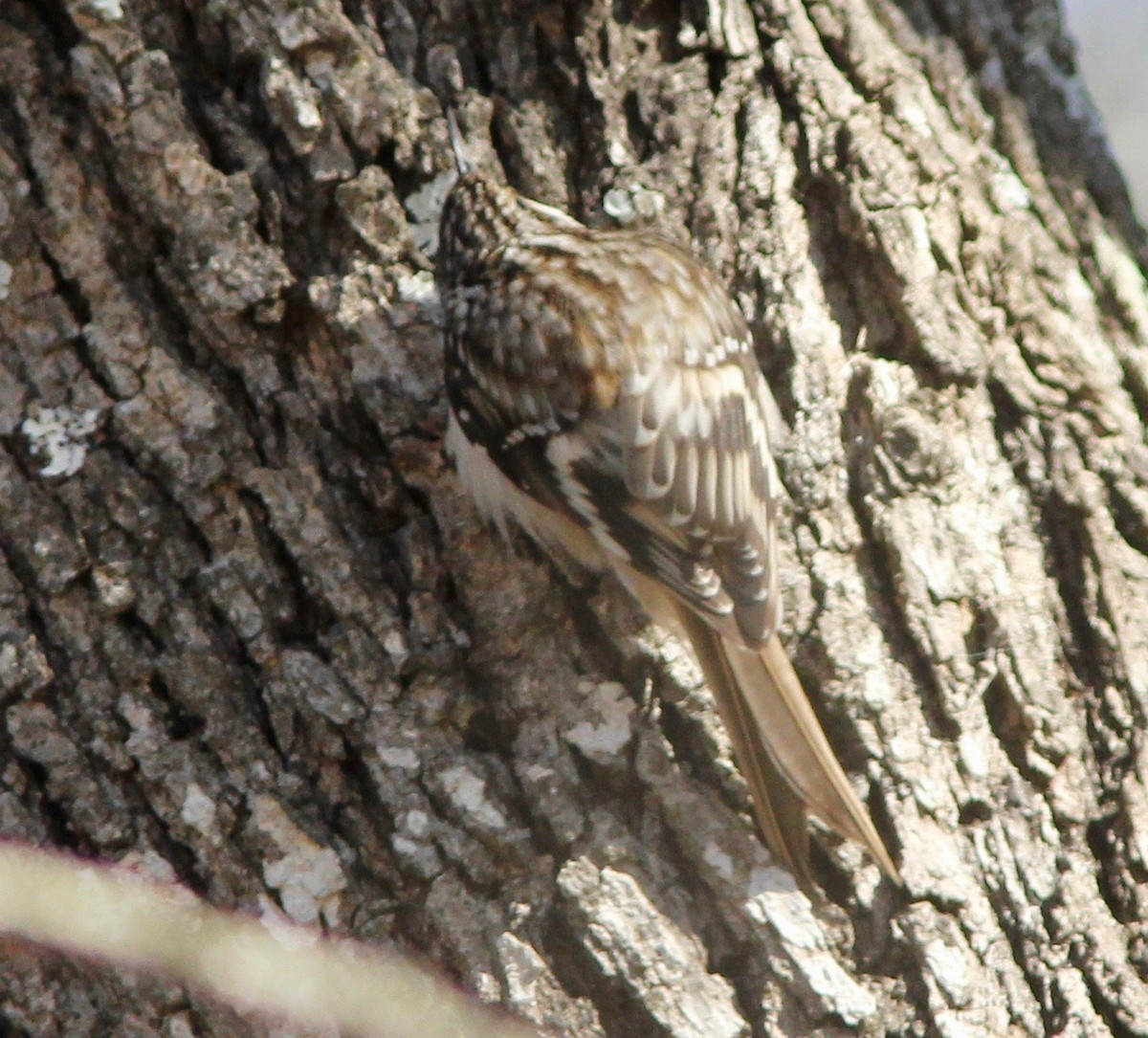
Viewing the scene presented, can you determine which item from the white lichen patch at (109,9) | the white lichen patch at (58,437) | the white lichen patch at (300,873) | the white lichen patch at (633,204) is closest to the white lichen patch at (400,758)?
the white lichen patch at (300,873)

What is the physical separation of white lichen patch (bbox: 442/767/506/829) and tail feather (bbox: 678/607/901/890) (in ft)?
0.96

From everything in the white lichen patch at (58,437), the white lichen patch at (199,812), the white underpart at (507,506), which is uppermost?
the white underpart at (507,506)

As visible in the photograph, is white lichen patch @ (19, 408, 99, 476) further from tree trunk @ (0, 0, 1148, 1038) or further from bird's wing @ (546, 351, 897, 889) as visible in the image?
bird's wing @ (546, 351, 897, 889)

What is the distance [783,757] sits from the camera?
1.48 m

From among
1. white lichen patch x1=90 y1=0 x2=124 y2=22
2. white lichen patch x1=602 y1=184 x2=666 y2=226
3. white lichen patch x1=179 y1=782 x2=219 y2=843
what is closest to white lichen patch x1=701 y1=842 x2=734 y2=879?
white lichen patch x1=179 y1=782 x2=219 y2=843

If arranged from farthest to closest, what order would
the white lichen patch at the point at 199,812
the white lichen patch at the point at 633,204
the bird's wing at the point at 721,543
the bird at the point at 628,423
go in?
1. the white lichen patch at the point at 633,204
2. the bird at the point at 628,423
3. the bird's wing at the point at 721,543
4. the white lichen patch at the point at 199,812

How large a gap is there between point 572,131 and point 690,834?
0.90 meters

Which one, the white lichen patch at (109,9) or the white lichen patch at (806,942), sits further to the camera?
the white lichen patch at (109,9)

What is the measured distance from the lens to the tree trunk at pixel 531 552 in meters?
1.39

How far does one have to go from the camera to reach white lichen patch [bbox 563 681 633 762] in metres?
1.49

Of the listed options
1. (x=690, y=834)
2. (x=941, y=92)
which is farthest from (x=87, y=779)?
(x=941, y=92)

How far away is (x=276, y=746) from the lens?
1.42 metres

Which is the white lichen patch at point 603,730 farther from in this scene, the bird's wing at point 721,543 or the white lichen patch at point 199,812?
the white lichen patch at point 199,812

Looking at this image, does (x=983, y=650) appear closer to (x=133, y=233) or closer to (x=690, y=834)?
(x=690, y=834)
